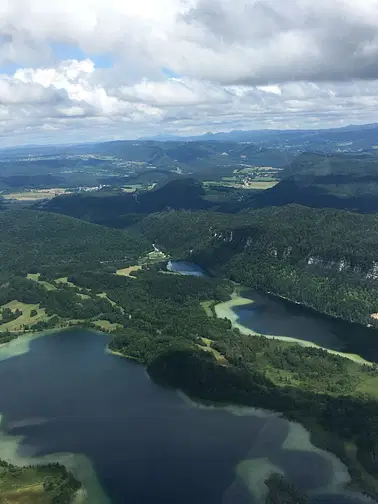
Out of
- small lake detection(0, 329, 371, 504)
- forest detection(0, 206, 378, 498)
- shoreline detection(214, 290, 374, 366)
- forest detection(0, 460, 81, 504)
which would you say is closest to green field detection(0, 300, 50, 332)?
forest detection(0, 206, 378, 498)

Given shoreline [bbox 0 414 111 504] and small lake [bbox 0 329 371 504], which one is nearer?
shoreline [bbox 0 414 111 504]

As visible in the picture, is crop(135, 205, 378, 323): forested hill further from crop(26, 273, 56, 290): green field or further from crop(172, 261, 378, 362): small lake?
crop(26, 273, 56, 290): green field

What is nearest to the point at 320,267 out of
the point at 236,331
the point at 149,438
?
the point at 236,331

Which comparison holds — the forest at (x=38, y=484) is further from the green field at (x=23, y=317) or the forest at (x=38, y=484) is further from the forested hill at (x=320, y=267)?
the forested hill at (x=320, y=267)

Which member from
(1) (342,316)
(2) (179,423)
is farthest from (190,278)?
(2) (179,423)

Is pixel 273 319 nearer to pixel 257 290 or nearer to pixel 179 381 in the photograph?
pixel 257 290
